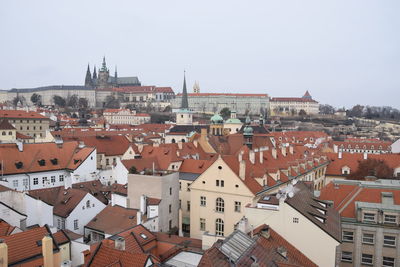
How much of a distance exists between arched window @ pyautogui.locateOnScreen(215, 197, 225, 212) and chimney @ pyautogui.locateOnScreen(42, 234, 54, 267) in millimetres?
15721

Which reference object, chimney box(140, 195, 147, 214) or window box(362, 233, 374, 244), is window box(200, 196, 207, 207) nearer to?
chimney box(140, 195, 147, 214)

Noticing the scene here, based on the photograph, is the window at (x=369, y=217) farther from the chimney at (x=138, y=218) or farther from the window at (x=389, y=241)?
the chimney at (x=138, y=218)

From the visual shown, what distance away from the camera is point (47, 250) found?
18984 mm

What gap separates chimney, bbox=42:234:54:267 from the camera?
18672mm

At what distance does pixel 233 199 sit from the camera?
101 feet

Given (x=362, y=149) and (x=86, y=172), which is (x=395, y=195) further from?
(x=362, y=149)

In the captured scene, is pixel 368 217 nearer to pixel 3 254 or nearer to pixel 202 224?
pixel 202 224

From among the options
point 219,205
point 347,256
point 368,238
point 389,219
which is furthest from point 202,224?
point 389,219

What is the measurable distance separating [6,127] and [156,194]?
5271 cm

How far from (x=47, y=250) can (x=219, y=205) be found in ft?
52.9

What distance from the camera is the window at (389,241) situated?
887 inches

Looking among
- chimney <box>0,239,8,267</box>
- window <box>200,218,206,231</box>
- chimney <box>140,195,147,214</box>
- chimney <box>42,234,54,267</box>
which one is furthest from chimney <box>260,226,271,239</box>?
window <box>200,218,206,231</box>

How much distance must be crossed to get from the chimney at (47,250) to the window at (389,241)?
791 inches

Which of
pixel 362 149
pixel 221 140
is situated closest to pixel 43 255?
pixel 221 140
